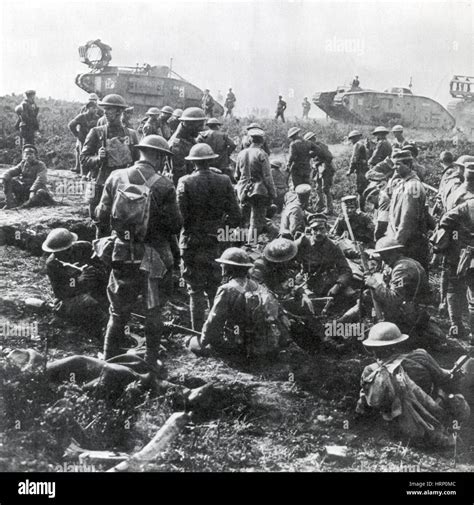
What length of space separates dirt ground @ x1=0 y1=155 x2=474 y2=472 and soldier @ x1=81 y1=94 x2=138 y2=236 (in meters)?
1.68

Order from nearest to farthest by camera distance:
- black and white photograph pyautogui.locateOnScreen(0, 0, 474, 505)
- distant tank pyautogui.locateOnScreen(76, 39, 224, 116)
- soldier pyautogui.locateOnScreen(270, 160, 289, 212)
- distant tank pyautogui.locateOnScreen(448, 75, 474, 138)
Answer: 1. black and white photograph pyautogui.locateOnScreen(0, 0, 474, 505)
2. soldier pyautogui.locateOnScreen(270, 160, 289, 212)
3. distant tank pyautogui.locateOnScreen(448, 75, 474, 138)
4. distant tank pyautogui.locateOnScreen(76, 39, 224, 116)

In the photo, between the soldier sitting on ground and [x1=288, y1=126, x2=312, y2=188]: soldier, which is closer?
the soldier sitting on ground

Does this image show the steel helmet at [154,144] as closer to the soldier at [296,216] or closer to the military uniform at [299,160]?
the soldier at [296,216]

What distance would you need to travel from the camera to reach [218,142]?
373 inches

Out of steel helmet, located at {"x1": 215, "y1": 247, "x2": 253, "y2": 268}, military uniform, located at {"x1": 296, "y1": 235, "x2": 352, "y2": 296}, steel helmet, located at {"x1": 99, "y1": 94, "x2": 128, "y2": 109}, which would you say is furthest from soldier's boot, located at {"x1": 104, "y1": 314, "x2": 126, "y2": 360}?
steel helmet, located at {"x1": 99, "y1": 94, "x2": 128, "y2": 109}

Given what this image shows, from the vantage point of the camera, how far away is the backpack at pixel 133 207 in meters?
5.84

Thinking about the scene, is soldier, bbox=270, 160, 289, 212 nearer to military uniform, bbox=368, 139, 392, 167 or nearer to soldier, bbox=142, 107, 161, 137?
military uniform, bbox=368, 139, 392, 167

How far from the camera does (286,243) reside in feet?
24.1

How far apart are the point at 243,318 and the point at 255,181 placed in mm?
3341

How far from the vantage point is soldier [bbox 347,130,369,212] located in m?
13.1

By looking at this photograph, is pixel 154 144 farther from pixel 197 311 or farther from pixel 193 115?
pixel 193 115

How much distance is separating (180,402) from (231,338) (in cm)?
100
